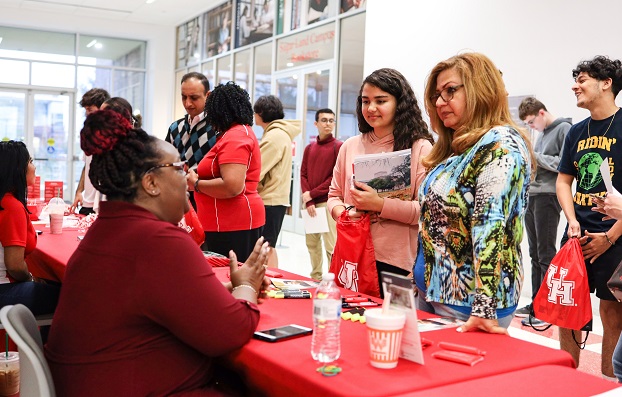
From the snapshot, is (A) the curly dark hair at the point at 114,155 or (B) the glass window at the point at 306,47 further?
(B) the glass window at the point at 306,47

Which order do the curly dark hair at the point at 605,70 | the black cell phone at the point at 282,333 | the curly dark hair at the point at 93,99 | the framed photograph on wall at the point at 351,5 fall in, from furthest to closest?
1. the framed photograph on wall at the point at 351,5
2. the curly dark hair at the point at 93,99
3. the curly dark hair at the point at 605,70
4. the black cell phone at the point at 282,333

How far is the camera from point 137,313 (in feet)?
5.08

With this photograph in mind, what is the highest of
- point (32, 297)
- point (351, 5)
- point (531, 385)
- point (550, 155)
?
point (351, 5)

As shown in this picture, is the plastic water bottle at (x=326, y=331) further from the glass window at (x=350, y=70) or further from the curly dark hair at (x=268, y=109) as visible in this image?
the glass window at (x=350, y=70)

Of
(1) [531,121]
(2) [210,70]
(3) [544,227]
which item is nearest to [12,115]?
(2) [210,70]

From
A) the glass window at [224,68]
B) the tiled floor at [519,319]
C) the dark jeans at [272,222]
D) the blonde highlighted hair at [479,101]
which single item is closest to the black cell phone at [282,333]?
the blonde highlighted hair at [479,101]

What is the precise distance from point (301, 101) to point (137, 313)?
26.7 ft

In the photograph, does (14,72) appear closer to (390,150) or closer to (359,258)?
(390,150)

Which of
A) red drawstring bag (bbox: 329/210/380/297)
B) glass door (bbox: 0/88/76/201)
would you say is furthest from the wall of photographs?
red drawstring bag (bbox: 329/210/380/297)

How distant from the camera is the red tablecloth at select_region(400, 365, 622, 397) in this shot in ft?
4.46

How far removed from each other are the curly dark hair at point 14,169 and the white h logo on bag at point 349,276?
160 centimetres

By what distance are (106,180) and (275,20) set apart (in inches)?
356

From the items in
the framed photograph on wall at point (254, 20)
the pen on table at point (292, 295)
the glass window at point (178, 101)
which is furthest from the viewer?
the glass window at point (178, 101)

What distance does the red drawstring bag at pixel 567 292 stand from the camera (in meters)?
3.00
